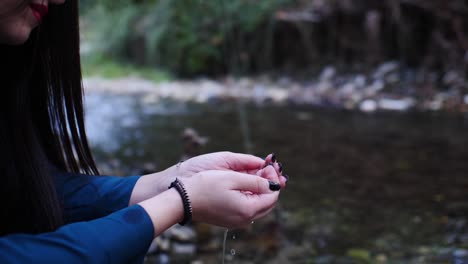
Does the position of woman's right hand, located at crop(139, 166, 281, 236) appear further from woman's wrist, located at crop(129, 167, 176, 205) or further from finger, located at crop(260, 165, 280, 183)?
woman's wrist, located at crop(129, 167, 176, 205)

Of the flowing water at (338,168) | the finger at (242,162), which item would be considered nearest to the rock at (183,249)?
the flowing water at (338,168)

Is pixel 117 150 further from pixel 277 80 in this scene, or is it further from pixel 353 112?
pixel 277 80

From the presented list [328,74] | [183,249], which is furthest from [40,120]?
[328,74]

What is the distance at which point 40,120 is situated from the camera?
3.72 ft

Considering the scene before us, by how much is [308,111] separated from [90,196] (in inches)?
149

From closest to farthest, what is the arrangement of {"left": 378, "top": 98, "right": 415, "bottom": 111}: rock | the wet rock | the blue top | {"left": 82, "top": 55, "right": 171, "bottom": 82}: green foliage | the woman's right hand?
the blue top, the woman's right hand, {"left": 378, "top": 98, "right": 415, "bottom": 111}: rock, the wet rock, {"left": 82, "top": 55, "right": 171, "bottom": 82}: green foliage

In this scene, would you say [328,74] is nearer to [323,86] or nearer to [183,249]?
[323,86]

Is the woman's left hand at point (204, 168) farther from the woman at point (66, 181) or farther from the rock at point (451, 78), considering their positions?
the rock at point (451, 78)

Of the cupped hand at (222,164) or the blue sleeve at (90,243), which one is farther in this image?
the cupped hand at (222,164)

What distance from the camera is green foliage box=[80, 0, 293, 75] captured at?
22.9ft

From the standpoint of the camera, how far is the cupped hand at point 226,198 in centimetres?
88

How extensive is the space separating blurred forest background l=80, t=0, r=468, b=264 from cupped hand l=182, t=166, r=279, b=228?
3.06ft

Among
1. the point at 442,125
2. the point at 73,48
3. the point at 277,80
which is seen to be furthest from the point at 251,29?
the point at 73,48

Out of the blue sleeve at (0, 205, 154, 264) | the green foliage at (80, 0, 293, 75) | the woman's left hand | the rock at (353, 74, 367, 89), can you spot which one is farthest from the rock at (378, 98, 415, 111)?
the blue sleeve at (0, 205, 154, 264)
